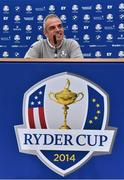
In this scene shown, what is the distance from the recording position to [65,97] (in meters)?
1.96

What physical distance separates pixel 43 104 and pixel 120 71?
1.26ft

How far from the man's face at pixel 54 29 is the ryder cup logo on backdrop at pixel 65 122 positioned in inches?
41.1

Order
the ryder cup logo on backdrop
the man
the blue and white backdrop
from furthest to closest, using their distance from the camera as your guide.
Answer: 1. the blue and white backdrop
2. the man
3. the ryder cup logo on backdrop

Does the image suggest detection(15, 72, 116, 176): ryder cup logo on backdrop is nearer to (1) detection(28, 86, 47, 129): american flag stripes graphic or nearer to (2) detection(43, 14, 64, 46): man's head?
(1) detection(28, 86, 47, 129): american flag stripes graphic

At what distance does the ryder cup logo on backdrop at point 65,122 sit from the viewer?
196 centimetres

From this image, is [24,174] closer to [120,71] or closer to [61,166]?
[61,166]

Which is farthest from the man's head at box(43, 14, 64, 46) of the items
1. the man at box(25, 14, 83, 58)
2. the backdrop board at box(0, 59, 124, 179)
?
the backdrop board at box(0, 59, 124, 179)

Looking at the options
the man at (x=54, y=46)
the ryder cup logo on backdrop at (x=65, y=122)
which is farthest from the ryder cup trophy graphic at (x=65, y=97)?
the man at (x=54, y=46)

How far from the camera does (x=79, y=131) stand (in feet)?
6.47

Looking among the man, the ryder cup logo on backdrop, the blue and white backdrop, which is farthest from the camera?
the blue and white backdrop

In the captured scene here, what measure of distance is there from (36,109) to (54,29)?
1162 millimetres

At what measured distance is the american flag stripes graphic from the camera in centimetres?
197

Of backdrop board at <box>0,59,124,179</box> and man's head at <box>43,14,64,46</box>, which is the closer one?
backdrop board at <box>0,59,124,179</box>

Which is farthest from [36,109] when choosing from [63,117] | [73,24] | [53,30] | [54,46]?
[73,24]
